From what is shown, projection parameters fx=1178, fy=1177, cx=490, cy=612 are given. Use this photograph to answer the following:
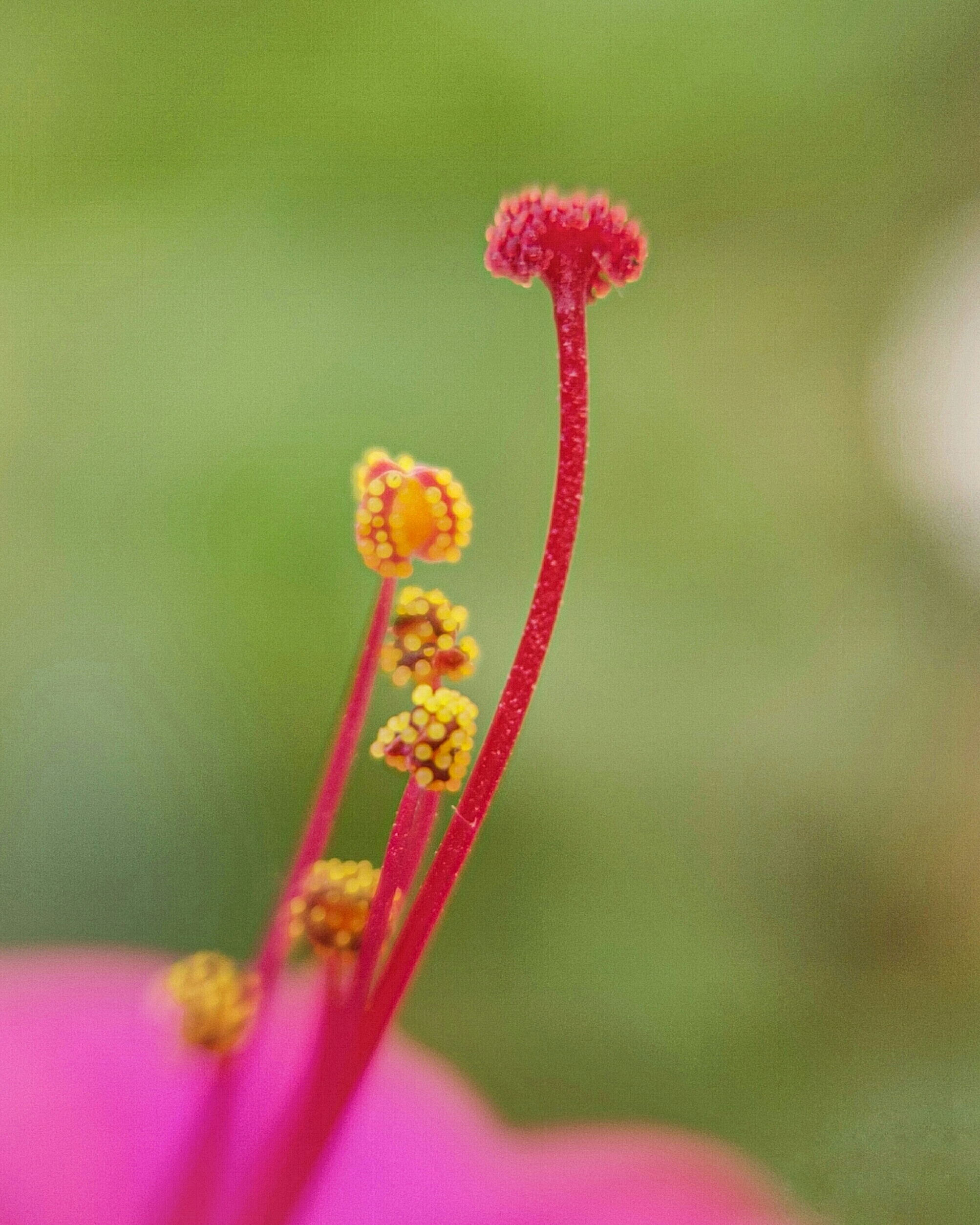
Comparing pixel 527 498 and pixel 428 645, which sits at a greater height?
pixel 527 498

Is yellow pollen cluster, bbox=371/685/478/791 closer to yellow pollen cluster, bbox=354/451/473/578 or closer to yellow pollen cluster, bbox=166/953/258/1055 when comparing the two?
yellow pollen cluster, bbox=354/451/473/578

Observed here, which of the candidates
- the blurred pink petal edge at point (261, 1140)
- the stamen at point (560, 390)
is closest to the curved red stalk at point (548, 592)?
the stamen at point (560, 390)

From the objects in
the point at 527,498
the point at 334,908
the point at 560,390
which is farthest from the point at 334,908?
the point at 527,498

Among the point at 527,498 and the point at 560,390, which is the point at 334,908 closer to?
the point at 560,390

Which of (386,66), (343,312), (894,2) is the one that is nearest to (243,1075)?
(343,312)

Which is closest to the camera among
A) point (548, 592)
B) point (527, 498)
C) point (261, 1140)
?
point (548, 592)

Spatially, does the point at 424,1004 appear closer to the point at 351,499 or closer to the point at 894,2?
the point at 351,499

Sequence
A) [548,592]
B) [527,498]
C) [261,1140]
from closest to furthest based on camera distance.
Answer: [548,592]
[261,1140]
[527,498]
